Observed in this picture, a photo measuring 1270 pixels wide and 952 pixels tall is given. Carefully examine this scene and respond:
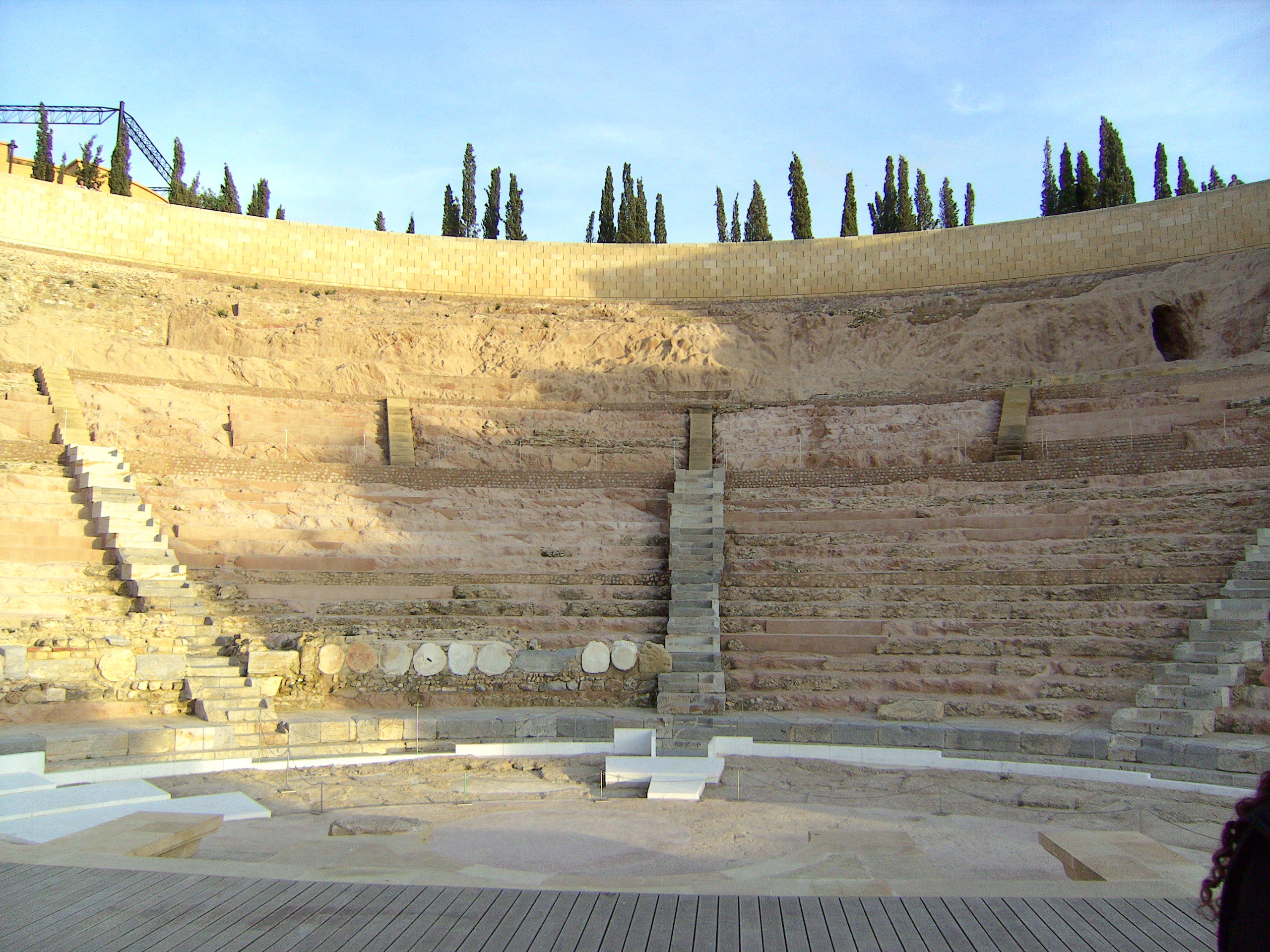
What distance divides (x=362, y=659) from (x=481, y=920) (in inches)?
290

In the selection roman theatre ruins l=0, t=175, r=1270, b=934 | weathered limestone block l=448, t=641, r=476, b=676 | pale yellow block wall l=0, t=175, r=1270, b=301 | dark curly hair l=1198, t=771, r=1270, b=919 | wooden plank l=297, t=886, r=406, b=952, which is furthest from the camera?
pale yellow block wall l=0, t=175, r=1270, b=301

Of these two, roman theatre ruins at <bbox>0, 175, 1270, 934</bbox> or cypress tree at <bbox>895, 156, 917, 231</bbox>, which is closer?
roman theatre ruins at <bbox>0, 175, 1270, 934</bbox>

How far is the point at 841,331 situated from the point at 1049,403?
6.29 meters

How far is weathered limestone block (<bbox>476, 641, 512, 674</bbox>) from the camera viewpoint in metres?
11.4

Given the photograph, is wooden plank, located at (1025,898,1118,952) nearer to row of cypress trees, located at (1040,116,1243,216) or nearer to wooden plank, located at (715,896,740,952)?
wooden plank, located at (715,896,740,952)

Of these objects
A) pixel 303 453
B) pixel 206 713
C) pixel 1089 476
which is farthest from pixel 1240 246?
pixel 206 713

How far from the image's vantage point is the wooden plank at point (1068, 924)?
3994 mm

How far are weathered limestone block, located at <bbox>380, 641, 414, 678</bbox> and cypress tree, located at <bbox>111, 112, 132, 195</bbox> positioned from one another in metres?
24.5

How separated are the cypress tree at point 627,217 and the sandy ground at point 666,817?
84.6ft

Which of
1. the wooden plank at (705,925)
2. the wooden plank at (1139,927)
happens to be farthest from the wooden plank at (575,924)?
the wooden plank at (1139,927)

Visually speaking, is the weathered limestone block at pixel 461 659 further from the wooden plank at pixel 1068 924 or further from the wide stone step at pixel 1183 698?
the wooden plank at pixel 1068 924

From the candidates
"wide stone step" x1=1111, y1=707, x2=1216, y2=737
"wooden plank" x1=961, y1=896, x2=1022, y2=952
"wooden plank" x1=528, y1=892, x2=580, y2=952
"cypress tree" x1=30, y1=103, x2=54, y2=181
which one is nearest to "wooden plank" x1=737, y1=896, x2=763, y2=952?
"wooden plank" x1=528, y1=892, x2=580, y2=952

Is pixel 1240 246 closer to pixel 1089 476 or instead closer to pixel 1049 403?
pixel 1049 403

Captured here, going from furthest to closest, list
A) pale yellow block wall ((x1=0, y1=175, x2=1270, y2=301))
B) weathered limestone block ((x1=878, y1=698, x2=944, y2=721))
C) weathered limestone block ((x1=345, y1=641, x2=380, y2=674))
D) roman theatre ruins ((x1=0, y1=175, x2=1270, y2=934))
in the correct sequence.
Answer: pale yellow block wall ((x1=0, y1=175, x2=1270, y2=301)) → weathered limestone block ((x1=345, y1=641, x2=380, y2=674)) → weathered limestone block ((x1=878, y1=698, x2=944, y2=721)) → roman theatre ruins ((x1=0, y1=175, x2=1270, y2=934))
